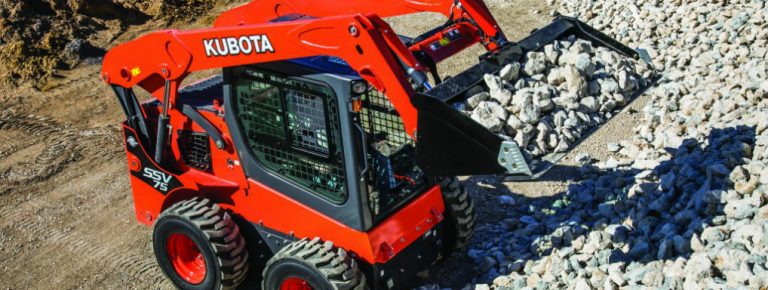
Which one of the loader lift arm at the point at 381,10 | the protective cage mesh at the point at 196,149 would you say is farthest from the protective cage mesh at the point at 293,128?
the loader lift arm at the point at 381,10

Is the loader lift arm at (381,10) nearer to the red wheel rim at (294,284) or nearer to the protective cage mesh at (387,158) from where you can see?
the protective cage mesh at (387,158)

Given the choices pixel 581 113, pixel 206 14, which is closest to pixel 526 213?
pixel 581 113

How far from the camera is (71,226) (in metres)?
8.70

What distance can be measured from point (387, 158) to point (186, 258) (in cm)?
217

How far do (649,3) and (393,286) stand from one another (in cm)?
789

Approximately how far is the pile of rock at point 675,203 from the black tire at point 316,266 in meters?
1.34

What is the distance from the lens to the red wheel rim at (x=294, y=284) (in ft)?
20.8

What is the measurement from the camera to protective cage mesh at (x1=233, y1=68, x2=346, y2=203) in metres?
5.93

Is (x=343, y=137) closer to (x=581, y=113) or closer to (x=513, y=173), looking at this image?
(x=513, y=173)

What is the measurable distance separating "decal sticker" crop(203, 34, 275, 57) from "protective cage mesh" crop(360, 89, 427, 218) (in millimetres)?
803

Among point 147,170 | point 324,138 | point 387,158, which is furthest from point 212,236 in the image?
point 387,158

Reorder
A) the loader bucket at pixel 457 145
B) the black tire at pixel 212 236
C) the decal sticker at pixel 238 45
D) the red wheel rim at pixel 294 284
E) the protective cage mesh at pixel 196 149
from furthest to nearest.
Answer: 1. the protective cage mesh at pixel 196 149
2. the black tire at pixel 212 236
3. the red wheel rim at pixel 294 284
4. the decal sticker at pixel 238 45
5. the loader bucket at pixel 457 145

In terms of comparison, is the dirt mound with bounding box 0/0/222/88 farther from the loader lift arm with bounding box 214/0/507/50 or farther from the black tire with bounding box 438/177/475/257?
the black tire with bounding box 438/177/475/257

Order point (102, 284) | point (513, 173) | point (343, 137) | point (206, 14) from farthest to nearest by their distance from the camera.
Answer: point (206, 14) → point (102, 284) → point (343, 137) → point (513, 173)
